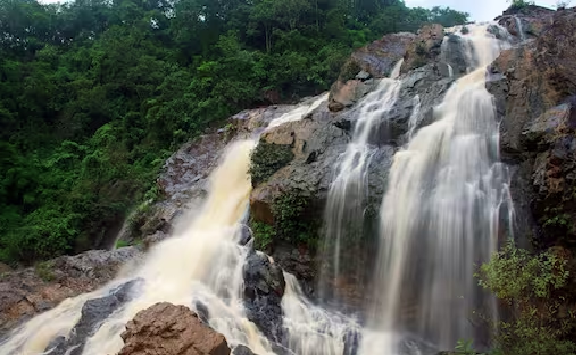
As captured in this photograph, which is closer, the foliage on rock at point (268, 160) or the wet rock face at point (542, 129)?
the wet rock face at point (542, 129)

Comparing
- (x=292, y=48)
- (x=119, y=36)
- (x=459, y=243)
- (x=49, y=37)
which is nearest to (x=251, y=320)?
(x=459, y=243)

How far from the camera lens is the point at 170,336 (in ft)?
23.5

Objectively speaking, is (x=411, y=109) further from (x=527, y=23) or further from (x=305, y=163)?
(x=527, y=23)

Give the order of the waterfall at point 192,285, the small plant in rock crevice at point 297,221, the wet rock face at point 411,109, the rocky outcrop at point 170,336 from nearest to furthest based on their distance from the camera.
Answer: the rocky outcrop at point 170,336 < the waterfall at point 192,285 < the small plant in rock crevice at point 297,221 < the wet rock face at point 411,109

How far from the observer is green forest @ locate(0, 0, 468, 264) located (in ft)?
56.5

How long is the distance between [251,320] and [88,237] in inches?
323

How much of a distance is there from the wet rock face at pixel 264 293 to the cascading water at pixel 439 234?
1877 millimetres

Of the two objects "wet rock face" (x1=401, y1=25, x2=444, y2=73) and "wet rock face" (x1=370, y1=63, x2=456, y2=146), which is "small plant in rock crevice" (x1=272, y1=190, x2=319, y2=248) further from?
"wet rock face" (x1=401, y1=25, x2=444, y2=73)

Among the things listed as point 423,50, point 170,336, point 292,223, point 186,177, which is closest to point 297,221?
point 292,223

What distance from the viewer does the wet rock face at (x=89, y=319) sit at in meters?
8.98

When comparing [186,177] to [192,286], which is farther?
[186,177]

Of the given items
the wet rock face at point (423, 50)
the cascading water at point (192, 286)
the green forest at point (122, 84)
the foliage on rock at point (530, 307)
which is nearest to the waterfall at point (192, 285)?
the cascading water at point (192, 286)

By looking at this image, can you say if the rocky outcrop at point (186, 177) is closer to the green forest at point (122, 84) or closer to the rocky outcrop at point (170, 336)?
the green forest at point (122, 84)

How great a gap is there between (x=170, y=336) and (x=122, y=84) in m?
20.9
